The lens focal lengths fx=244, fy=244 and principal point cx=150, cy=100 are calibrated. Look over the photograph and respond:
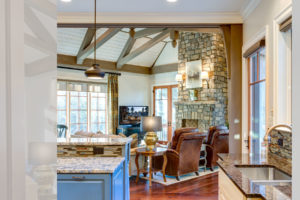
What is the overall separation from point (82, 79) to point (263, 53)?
644cm

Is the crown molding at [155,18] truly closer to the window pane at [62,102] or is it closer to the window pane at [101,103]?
the window pane at [62,102]

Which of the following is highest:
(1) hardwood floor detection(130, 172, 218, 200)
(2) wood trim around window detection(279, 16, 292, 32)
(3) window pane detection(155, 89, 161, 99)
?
(2) wood trim around window detection(279, 16, 292, 32)

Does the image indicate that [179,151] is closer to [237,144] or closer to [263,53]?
[237,144]

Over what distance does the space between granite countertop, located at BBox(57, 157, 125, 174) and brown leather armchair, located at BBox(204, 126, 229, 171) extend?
126 inches

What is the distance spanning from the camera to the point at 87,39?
741cm

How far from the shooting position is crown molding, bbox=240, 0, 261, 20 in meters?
2.80

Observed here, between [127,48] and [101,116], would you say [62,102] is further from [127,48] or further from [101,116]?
[127,48]

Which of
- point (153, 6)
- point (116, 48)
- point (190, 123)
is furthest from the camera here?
point (116, 48)

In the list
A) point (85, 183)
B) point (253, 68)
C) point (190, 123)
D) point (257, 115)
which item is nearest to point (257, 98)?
point (257, 115)

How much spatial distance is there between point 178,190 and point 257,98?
6.79 feet

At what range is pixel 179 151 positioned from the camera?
15.0ft

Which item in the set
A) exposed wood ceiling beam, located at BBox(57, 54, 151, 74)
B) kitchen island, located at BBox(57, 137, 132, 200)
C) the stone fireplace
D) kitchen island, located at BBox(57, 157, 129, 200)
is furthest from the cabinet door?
exposed wood ceiling beam, located at BBox(57, 54, 151, 74)

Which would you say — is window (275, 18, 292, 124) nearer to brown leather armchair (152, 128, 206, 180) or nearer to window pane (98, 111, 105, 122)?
brown leather armchair (152, 128, 206, 180)

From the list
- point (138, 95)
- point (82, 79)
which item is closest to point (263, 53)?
point (82, 79)
